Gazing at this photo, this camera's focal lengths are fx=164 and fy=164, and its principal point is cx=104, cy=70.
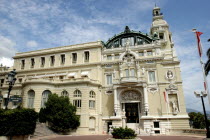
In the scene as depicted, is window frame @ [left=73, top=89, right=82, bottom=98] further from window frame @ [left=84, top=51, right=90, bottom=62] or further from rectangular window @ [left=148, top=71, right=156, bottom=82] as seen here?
rectangular window @ [left=148, top=71, right=156, bottom=82]

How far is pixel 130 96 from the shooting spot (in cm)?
3120

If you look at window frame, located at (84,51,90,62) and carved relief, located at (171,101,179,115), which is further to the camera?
window frame, located at (84,51,90,62)

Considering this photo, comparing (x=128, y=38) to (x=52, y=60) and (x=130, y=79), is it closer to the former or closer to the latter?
(x=130, y=79)

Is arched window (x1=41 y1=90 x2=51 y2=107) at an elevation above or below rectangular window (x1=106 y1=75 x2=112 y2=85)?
below

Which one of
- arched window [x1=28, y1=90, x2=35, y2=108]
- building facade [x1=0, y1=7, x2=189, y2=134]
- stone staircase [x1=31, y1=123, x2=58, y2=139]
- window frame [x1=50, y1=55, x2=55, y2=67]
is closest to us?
stone staircase [x1=31, y1=123, x2=58, y2=139]

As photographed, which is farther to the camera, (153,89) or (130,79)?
(153,89)

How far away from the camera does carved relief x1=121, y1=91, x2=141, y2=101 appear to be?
3092cm

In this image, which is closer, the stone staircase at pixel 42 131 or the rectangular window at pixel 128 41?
the stone staircase at pixel 42 131

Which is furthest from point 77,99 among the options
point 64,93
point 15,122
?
point 15,122

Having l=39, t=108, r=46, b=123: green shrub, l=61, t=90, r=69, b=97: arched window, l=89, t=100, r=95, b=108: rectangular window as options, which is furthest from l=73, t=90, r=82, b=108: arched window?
l=39, t=108, r=46, b=123: green shrub

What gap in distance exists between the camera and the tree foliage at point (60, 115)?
26609 millimetres

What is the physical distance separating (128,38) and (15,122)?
90.0 ft

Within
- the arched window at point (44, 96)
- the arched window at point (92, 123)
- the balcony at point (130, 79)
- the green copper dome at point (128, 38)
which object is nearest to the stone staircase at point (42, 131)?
the arched window at point (44, 96)

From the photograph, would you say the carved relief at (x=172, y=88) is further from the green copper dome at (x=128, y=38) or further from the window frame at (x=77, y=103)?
the window frame at (x=77, y=103)
